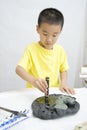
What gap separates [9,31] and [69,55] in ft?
2.05

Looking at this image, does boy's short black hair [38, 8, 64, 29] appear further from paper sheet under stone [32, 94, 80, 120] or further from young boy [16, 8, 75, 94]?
paper sheet under stone [32, 94, 80, 120]

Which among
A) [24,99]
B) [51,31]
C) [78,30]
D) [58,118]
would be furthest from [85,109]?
[78,30]

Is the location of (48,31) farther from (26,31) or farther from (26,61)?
(26,31)

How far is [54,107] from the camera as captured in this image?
74 centimetres

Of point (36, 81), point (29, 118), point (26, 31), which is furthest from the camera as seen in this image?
point (26, 31)

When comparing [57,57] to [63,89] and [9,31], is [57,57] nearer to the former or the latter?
[63,89]

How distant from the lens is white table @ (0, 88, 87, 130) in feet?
2.21

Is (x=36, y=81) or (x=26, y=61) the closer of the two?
(x=36, y=81)

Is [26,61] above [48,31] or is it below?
below

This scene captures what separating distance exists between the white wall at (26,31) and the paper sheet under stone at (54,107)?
1060mm

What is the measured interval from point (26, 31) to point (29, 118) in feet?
3.98

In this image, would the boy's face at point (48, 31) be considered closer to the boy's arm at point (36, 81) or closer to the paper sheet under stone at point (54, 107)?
the boy's arm at point (36, 81)

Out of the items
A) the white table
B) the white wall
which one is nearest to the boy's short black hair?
the white table

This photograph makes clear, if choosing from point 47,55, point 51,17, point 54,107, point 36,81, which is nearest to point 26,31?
point 47,55
